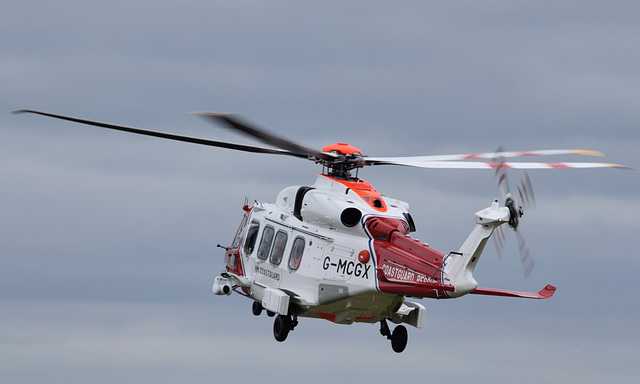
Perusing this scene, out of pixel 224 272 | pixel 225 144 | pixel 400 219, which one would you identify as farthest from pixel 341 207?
pixel 224 272

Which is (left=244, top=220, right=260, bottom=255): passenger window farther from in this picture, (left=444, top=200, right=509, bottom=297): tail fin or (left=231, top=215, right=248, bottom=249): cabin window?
(left=444, top=200, right=509, bottom=297): tail fin

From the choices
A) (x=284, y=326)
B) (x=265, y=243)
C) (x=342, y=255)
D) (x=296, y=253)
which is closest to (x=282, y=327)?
(x=284, y=326)

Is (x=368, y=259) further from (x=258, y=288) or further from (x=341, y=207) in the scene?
(x=258, y=288)

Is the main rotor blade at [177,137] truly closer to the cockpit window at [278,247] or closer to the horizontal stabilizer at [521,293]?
the cockpit window at [278,247]

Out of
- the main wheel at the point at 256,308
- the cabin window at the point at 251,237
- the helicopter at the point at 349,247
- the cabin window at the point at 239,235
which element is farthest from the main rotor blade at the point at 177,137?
the main wheel at the point at 256,308

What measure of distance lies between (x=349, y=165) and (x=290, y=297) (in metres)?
4.80

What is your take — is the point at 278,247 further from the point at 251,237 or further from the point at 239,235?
the point at 239,235

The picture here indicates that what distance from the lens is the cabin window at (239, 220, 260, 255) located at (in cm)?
3741

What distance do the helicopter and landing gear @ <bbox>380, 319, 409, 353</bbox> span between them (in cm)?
3

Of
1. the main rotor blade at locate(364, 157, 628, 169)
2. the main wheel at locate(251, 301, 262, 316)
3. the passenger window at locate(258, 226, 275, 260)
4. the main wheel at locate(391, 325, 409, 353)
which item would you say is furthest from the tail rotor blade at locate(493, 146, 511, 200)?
the main wheel at locate(251, 301, 262, 316)

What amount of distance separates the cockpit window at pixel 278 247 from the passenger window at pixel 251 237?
1.57 m

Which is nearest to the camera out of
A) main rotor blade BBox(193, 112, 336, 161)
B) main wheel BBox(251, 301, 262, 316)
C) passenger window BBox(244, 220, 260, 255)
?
main rotor blade BBox(193, 112, 336, 161)

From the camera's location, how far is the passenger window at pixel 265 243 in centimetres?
3634

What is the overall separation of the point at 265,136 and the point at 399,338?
830 centimetres
